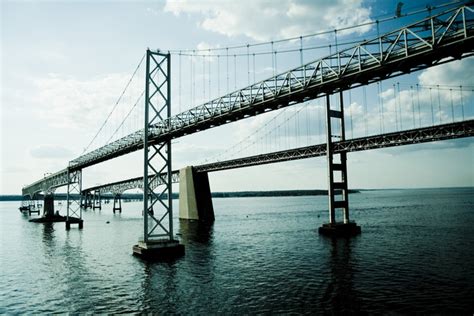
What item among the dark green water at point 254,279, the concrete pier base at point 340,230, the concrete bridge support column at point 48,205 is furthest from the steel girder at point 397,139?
the concrete bridge support column at point 48,205

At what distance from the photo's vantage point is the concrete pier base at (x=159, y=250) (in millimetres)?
28812

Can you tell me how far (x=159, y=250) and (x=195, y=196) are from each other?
164 ft

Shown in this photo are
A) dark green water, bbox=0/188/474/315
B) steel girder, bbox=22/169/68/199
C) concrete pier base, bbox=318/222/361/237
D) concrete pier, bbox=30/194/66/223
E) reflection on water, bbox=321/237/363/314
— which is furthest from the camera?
steel girder, bbox=22/169/68/199

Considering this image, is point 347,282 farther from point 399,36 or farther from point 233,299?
point 399,36

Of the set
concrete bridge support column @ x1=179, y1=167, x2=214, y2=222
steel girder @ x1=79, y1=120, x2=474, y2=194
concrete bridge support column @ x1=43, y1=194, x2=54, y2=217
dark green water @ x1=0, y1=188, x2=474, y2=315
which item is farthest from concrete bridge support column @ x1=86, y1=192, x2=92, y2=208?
dark green water @ x1=0, y1=188, x2=474, y2=315

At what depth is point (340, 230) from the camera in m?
42.9

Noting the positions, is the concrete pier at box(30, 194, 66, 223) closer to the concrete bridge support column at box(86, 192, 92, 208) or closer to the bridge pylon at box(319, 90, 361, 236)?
the bridge pylon at box(319, 90, 361, 236)

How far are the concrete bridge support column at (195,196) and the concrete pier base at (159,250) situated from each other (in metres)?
47.4

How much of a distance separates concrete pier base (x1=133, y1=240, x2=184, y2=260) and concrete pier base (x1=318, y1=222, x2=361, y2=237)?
837 inches

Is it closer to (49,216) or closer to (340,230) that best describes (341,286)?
(340,230)

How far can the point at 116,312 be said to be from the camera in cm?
1658

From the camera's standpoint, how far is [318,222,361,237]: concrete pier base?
42.8 meters

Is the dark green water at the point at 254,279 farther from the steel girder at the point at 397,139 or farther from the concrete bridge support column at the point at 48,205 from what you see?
the concrete bridge support column at the point at 48,205

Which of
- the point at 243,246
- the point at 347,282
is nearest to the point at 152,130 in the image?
the point at 243,246
